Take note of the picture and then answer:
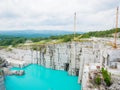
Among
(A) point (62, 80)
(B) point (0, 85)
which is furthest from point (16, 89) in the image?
(A) point (62, 80)

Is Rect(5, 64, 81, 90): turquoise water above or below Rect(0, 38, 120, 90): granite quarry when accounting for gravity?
below

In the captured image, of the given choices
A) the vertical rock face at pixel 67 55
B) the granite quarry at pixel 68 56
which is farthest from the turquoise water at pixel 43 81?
the vertical rock face at pixel 67 55

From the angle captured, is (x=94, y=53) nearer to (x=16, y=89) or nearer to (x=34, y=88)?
(x=34, y=88)

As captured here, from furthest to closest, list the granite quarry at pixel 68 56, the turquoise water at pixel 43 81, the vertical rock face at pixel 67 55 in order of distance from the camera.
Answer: the vertical rock face at pixel 67 55 → the turquoise water at pixel 43 81 → the granite quarry at pixel 68 56

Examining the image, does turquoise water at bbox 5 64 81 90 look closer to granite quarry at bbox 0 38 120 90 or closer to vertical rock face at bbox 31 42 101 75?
granite quarry at bbox 0 38 120 90

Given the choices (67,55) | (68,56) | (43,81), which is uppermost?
(67,55)

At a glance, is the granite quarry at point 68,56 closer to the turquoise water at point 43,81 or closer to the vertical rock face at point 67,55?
the vertical rock face at point 67,55

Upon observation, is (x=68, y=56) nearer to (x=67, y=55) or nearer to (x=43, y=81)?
(x=67, y=55)

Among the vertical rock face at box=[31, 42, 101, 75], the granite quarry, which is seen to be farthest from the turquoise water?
the vertical rock face at box=[31, 42, 101, 75]

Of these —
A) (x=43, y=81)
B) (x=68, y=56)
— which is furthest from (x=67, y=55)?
(x=43, y=81)
